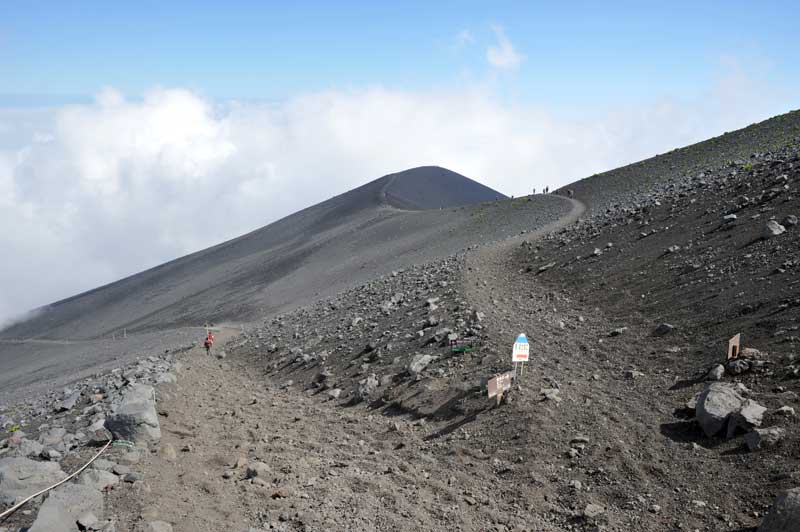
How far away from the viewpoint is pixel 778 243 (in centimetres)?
1503

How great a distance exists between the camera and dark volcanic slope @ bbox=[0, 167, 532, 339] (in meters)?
37.8

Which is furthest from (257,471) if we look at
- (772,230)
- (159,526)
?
(772,230)

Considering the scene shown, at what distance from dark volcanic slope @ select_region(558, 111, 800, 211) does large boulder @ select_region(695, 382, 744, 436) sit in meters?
23.4

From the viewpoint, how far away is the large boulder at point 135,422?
29.9 ft

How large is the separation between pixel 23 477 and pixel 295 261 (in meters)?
41.5

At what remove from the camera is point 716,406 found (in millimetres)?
8844

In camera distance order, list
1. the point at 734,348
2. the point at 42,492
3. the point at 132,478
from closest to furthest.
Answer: the point at 42,492 → the point at 132,478 → the point at 734,348

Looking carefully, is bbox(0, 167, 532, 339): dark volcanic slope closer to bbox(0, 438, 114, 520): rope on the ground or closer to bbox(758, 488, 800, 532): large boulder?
bbox(0, 438, 114, 520): rope on the ground

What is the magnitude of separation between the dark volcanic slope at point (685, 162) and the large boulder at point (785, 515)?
2661 cm

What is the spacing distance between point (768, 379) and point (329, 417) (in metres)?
8.29

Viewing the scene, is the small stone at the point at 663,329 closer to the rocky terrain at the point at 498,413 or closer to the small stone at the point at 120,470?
the rocky terrain at the point at 498,413

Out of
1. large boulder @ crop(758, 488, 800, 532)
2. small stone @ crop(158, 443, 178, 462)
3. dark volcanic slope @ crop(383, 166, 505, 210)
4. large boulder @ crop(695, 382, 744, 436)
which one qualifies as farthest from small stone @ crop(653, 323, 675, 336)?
dark volcanic slope @ crop(383, 166, 505, 210)

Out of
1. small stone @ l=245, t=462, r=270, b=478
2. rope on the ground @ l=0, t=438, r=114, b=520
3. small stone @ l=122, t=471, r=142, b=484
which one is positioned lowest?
small stone @ l=245, t=462, r=270, b=478

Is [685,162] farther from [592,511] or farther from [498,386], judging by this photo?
[592,511]
